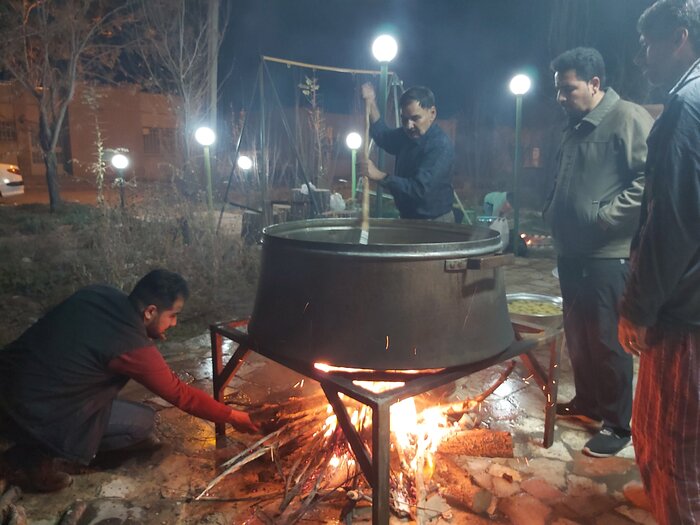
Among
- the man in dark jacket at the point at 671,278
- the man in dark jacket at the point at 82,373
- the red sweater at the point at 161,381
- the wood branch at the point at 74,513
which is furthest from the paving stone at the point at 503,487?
the wood branch at the point at 74,513

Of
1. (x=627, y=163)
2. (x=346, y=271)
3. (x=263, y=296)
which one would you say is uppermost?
(x=627, y=163)

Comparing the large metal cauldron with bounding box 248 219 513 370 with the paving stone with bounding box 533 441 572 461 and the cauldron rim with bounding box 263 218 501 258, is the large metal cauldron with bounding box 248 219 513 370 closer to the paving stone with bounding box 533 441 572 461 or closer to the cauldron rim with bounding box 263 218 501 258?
the cauldron rim with bounding box 263 218 501 258

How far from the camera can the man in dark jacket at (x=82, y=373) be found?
2.53 meters

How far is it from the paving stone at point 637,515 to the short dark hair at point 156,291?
102 inches

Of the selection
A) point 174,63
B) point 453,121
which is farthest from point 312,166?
point 453,121

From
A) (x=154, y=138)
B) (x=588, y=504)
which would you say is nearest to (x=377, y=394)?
(x=588, y=504)

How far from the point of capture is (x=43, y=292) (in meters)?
6.16

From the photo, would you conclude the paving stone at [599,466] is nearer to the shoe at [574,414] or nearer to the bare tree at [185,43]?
the shoe at [574,414]

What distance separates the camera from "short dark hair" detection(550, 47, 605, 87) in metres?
2.91

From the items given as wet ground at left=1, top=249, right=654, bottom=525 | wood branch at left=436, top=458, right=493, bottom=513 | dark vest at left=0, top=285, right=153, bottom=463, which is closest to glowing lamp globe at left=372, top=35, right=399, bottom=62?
wet ground at left=1, top=249, right=654, bottom=525

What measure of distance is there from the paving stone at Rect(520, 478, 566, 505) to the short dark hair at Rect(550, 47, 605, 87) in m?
2.33

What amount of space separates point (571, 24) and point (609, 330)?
1535 cm

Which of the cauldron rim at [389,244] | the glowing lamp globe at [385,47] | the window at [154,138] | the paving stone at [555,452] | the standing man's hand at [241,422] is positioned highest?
the window at [154,138]

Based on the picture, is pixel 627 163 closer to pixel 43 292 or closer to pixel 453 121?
pixel 43 292
